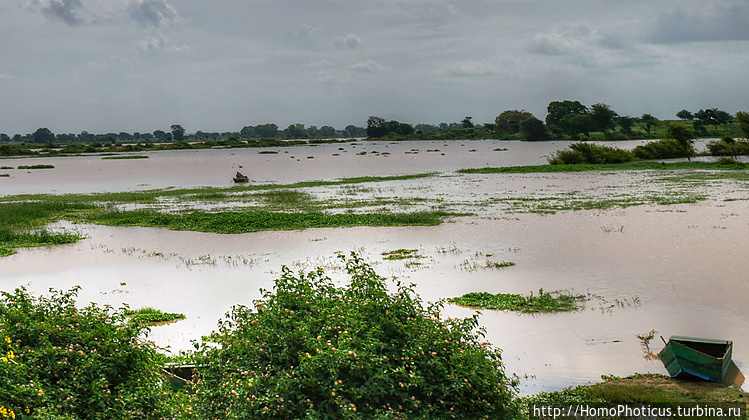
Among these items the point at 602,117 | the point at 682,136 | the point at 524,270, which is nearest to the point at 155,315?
the point at 524,270

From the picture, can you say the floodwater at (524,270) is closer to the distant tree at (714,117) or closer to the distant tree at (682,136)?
the distant tree at (682,136)

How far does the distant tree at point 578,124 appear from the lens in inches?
5586

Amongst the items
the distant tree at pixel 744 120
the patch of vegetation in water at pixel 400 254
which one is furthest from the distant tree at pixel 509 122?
the patch of vegetation in water at pixel 400 254

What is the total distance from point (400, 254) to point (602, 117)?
132 metres

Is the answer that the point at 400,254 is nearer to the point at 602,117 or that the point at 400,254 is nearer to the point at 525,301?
the point at 525,301

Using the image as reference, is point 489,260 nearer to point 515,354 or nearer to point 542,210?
point 515,354

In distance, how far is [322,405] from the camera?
229 inches

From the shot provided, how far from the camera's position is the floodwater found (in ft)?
38.0

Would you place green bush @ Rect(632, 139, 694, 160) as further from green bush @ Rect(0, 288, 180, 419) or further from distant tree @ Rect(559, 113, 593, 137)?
distant tree @ Rect(559, 113, 593, 137)

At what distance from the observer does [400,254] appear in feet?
63.4

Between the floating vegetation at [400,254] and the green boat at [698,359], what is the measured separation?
9.79 m

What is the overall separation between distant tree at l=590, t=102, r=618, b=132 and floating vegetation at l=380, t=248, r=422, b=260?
131 meters

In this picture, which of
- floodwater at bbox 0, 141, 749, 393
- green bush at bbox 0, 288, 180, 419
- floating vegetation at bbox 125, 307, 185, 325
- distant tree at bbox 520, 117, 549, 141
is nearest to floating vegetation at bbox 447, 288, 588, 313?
floodwater at bbox 0, 141, 749, 393

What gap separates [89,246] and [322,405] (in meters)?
19.5
